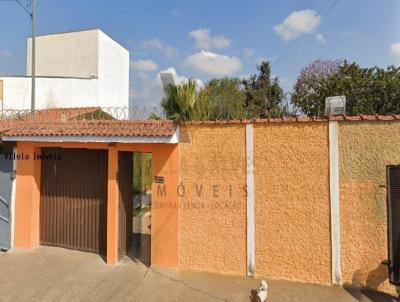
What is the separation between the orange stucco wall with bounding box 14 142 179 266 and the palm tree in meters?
2.52

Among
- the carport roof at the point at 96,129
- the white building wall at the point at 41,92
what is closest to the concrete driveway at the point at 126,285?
the carport roof at the point at 96,129

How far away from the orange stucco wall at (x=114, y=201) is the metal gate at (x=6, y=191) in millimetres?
217

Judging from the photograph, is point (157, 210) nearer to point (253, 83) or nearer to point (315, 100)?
point (315, 100)

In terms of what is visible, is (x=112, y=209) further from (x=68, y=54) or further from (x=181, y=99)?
(x=68, y=54)

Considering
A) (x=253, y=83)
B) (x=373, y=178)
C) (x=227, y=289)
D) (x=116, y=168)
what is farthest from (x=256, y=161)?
(x=253, y=83)

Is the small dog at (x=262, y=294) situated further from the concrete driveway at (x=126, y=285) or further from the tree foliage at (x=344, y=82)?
the tree foliage at (x=344, y=82)

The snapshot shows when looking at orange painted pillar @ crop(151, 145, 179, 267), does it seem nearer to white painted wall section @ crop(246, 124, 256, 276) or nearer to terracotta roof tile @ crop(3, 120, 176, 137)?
terracotta roof tile @ crop(3, 120, 176, 137)

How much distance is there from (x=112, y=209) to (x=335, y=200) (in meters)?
4.91

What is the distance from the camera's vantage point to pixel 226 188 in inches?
241

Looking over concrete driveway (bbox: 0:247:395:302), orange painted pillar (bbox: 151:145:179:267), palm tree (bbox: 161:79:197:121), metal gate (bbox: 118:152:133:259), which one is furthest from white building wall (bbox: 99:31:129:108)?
orange painted pillar (bbox: 151:145:179:267)

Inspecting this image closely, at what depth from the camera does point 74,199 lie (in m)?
7.30

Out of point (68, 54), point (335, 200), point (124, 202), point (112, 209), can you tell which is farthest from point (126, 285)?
point (68, 54)

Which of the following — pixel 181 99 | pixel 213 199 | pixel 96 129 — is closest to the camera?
pixel 213 199

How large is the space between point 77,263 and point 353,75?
20.4 meters
